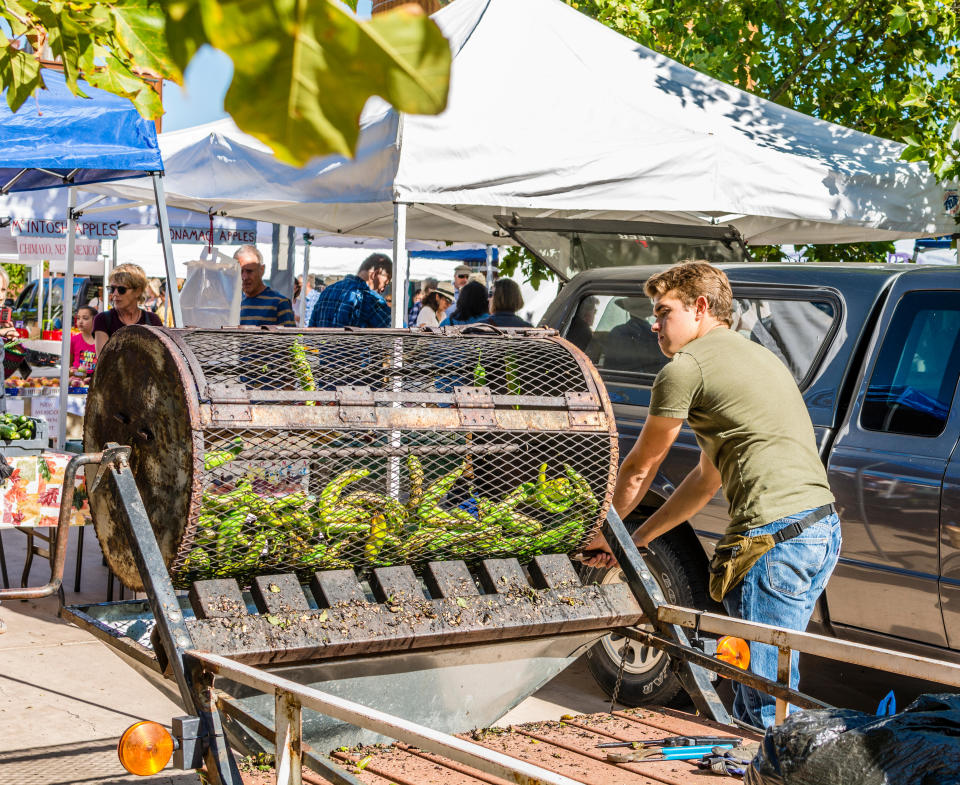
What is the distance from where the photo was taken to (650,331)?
5492 millimetres

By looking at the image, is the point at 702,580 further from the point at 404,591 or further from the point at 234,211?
the point at 234,211

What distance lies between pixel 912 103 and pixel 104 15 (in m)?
7.42

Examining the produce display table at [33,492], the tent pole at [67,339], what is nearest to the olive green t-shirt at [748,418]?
the produce display table at [33,492]

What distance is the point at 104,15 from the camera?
91.4 inches

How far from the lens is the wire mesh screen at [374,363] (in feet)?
10.3

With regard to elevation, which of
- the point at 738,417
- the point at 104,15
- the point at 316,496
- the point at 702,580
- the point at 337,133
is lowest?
the point at 702,580

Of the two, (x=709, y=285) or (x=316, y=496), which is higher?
(x=709, y=285)

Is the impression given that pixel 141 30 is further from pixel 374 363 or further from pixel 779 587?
pixel 779 587

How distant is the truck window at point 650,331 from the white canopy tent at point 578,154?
3.39ft

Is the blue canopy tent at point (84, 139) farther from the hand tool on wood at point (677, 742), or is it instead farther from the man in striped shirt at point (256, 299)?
the hand tool on wood at point (677, 742)

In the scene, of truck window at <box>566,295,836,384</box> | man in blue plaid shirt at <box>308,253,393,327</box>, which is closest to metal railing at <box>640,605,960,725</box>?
truck window at <box>566,295,836,384</box>

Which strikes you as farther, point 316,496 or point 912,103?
point 912,103

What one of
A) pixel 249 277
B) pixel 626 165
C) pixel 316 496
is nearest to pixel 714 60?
pixel 626 165

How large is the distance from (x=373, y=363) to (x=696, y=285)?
1.07 m
